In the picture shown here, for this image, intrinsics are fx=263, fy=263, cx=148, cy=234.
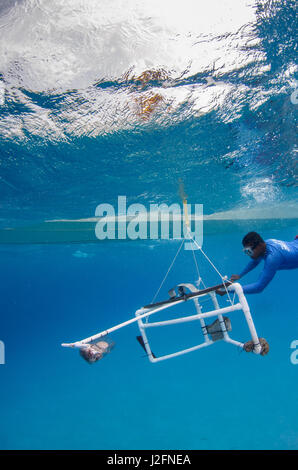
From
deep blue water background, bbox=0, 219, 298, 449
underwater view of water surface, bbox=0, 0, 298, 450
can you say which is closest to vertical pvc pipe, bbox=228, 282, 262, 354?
underwater view of water surface, bbox=0, 0, 298, 450

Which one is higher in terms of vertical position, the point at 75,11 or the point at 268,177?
the point at 268,177

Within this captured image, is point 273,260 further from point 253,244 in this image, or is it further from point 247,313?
point 247,313

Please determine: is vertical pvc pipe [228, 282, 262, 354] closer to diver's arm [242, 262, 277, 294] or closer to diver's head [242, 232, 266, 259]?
diver's arm [242, 262, 277, 294]

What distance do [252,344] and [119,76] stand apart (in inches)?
254

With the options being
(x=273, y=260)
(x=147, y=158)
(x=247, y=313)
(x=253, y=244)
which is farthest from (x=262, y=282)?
(x=147, y=158)

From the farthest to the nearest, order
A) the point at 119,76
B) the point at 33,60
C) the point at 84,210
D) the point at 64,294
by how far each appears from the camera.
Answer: the point at 64,294 → the point at 84,210 → the point at 119,76 → the point at 33,60

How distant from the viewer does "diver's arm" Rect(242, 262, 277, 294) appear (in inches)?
178

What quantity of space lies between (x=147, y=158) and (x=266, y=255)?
740 centimetres

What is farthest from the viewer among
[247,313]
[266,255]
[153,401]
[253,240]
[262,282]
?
[153,401]

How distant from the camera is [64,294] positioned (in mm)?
99812

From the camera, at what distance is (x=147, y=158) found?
11.0 m

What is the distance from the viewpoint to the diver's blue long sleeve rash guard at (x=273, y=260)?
4.55 meters

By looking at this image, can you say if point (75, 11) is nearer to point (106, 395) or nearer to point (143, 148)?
point (143, 148)

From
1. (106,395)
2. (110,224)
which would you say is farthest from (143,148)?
(106,395)
